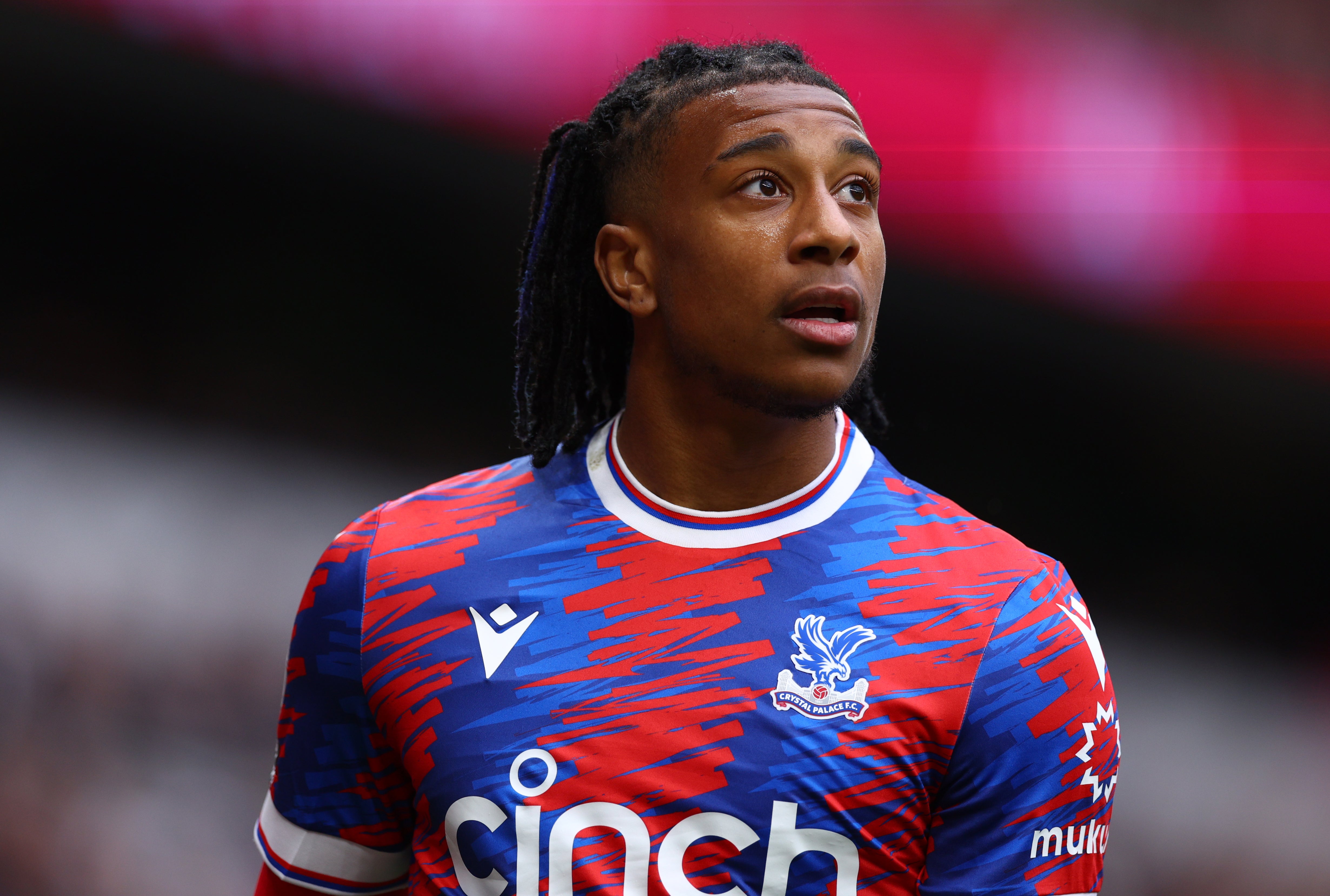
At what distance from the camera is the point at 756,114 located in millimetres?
1607

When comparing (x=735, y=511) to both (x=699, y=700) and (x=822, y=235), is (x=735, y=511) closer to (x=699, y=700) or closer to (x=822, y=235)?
(x=699, y=700)

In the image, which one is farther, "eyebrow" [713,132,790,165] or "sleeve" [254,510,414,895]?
"sleeve" [254,510,414,895]

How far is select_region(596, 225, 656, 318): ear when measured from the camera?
67.0 inches

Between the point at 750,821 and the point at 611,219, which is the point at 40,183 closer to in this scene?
the point at 611,219

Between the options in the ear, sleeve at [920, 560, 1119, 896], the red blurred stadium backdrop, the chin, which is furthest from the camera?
the red blurred stadium backdrop

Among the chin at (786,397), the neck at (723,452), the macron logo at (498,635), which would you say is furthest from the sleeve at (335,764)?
the chin at (786,397)

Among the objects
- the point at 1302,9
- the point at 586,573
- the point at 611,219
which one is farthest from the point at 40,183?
the point at 1302,9

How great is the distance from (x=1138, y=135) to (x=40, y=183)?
3307 millimetres

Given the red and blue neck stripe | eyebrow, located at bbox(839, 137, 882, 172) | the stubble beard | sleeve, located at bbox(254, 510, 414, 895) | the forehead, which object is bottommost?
sleeve, located at bbox(254, 510, 414, 895)

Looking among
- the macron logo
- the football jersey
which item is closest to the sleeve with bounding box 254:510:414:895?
the football jersey

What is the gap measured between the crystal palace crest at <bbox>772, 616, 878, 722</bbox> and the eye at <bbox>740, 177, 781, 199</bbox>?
1.92 feet

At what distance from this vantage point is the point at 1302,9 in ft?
10.2

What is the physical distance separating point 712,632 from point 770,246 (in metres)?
→ 0.53

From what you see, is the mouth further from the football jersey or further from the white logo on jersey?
the white logo on jersey
